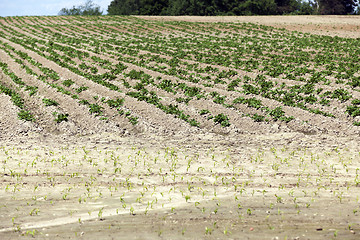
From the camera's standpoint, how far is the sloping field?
23.8 feet

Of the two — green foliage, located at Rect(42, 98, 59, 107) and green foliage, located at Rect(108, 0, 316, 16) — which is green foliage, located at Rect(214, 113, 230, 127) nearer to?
green foliage, located at Rect(42, 98, 59, 107)

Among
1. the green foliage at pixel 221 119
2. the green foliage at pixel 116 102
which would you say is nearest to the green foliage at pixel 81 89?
the green foliage at pixel 116 102

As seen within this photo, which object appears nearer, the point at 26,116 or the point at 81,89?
the point at 26,116

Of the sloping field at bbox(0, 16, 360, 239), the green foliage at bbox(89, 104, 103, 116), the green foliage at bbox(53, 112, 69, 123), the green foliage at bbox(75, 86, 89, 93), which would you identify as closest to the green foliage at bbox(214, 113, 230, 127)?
the sloping field at bbox(0, 16, 360, 239)

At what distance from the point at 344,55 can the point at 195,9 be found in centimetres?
6299

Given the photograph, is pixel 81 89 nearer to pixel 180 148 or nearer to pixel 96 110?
pixel 96 110

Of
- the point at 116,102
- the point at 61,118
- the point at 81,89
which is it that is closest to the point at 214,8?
the point at 81,89

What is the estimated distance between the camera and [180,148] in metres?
12.0

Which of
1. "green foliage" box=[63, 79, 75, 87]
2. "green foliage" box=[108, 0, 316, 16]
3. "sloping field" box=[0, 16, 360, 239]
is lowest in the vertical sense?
"sloping field" box=[0, 16, 360, 239]

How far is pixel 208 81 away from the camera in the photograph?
69.3 ft

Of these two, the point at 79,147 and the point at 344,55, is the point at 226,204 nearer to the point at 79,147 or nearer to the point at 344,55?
the point at 79,147

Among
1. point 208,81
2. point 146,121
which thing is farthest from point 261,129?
point 208,81

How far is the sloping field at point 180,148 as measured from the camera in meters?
7.25

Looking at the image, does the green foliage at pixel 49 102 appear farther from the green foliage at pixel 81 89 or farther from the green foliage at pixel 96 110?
the green foliage at pixel 81 89
